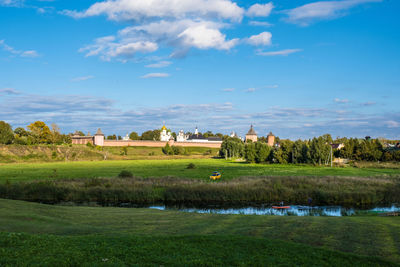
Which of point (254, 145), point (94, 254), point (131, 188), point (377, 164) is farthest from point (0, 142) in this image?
point (94, 254)

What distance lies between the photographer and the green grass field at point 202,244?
8.91 m

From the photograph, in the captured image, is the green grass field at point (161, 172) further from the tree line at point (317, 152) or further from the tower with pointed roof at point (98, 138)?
the tower with pointed roof at point (98, 138)

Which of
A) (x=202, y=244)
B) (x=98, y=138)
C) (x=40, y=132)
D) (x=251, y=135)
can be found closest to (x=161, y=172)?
(x=202, y=244)

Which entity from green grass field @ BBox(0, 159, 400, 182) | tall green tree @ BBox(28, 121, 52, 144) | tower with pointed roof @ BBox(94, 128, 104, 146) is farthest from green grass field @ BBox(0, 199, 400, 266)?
tower with pointed roof @ BBox(94, 128, 104, 146)

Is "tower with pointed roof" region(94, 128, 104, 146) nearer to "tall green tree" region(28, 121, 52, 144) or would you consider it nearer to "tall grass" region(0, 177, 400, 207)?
"tall green tree" region(28, 121, 52, 144)

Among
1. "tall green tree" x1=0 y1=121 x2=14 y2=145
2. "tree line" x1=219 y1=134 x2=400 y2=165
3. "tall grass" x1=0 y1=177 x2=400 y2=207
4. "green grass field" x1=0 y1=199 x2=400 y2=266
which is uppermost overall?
"tall green tree" x1=0 y1=121 x2=14 y2=145

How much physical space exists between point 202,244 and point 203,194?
22.5m

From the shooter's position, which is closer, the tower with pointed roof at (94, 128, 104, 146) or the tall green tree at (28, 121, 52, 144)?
the tall green tree at (28, 121, 52, 144)

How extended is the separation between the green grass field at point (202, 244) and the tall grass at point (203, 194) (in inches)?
614

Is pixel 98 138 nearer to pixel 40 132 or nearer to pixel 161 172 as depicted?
pixel 40 132

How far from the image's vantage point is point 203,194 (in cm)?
3281

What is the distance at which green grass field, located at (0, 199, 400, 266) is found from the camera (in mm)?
Result: 8906

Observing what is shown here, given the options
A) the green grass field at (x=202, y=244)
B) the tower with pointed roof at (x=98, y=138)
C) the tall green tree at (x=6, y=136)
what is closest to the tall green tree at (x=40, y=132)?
the tall green tree at (x=6, y=136)

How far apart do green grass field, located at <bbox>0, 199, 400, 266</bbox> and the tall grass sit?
1560 centimetres
